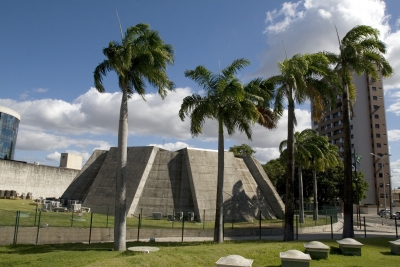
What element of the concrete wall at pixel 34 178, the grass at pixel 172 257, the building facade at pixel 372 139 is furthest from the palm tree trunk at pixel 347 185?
the building facade at pixel 372 139

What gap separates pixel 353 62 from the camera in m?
21.2

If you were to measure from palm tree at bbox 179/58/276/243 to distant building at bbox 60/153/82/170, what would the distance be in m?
78.9

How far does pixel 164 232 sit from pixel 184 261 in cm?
1117

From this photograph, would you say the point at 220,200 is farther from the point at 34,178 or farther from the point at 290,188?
the point at 34,178

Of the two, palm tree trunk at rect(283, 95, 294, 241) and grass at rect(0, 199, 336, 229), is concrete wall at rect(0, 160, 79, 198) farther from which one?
palm tree trunk at rect(283, 95, 294, 241)

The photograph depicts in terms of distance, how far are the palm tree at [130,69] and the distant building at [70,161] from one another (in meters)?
79.3

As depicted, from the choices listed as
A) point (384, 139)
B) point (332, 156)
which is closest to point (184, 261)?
point (332, 156)

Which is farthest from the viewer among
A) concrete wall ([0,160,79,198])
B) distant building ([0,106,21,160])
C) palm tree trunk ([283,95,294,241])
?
distant building ([0,106,21,160])

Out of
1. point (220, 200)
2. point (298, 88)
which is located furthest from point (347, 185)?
point (220, 200)

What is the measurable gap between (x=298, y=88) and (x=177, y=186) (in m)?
16.8

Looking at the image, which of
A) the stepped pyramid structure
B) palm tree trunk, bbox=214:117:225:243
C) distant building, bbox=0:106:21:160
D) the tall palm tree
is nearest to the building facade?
the tall palm tree

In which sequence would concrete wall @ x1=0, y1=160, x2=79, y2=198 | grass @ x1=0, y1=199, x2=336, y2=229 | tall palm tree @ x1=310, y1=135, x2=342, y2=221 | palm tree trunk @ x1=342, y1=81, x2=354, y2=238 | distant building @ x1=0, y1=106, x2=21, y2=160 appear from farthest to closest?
distant building @ x1=0, y1=106, x2=21, y2=160 < concrete wall @ x1=0, y1=160, x2=79, y2=198 < tall palm tree @ x1=310, y1=135, x2=342, y2=221 < grass @ x1=0, y1=199, x2=336, y2=229 < palm tree trunk @ x1=342, y1=81, x2=354, y2=238

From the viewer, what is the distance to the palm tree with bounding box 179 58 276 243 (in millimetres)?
18125

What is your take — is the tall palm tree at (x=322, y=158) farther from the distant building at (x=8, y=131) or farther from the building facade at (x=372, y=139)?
the distant building at (x=8, y=131)
